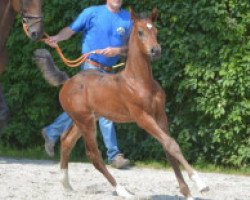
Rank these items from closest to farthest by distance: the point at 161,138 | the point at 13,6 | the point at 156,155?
the point at 161,138 → the point at 13,6 → the point at 156,155

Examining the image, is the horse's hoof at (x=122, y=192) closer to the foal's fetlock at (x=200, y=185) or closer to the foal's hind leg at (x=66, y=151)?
the foal's hind leg at (x=66, y=151)

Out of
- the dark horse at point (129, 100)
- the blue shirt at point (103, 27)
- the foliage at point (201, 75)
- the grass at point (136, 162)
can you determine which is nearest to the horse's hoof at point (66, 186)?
the dark horse at point (129, 100)

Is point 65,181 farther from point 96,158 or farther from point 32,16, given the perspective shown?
point 32,16

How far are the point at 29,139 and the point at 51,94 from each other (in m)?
0.82

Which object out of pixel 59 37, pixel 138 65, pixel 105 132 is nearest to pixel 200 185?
pixel 138 65

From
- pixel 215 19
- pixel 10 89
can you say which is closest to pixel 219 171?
pixel 215 19

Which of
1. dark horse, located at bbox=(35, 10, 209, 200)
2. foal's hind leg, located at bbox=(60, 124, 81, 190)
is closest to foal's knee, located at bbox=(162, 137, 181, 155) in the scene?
dark horse, located at bbox=(35, 10, 209, 200)

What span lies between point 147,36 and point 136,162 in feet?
11.5

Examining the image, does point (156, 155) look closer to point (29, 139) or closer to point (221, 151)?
point (221, 151)

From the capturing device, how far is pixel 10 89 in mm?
10680

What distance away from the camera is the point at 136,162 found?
9867mm

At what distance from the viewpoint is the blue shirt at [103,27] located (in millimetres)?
8658

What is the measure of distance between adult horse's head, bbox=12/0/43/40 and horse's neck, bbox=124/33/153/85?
2.77ft

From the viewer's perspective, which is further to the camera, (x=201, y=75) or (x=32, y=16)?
(x=201, y=75)
